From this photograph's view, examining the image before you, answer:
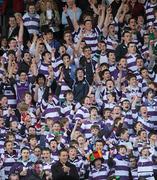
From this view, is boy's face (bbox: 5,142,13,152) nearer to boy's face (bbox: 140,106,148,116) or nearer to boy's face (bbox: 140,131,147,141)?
boy's face (bbox: 140,131,147,141)

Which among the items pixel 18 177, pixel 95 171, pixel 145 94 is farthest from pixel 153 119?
pixel 18 177

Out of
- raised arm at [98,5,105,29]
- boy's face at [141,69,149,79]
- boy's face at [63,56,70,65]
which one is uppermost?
raised arm at [98,5,105,29]

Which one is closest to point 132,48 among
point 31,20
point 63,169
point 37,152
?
point 31,20

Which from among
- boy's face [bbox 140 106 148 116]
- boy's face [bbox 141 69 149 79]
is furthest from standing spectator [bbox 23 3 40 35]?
boy's face [bbox 140 106 148 116]

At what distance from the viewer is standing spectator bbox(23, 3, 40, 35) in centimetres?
2309

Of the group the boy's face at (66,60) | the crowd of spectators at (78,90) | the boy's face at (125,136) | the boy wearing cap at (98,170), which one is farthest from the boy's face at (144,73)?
the boy wearing cap at (98,170)

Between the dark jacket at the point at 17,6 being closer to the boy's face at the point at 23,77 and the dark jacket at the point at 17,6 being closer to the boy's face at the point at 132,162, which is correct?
the boy's face at the point at 23,77

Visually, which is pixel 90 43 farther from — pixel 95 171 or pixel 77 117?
pixel 95 171

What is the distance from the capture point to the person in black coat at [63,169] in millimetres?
18703

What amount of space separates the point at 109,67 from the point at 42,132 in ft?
7.95

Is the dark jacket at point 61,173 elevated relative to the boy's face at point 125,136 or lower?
lower

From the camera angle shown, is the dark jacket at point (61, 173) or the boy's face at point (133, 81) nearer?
the dark jacket at point (61, 173)

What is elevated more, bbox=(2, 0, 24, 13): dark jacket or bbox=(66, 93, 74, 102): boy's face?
bbox=(2, 0, 24, 13): dark jacket

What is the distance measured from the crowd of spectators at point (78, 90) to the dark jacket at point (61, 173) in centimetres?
2
